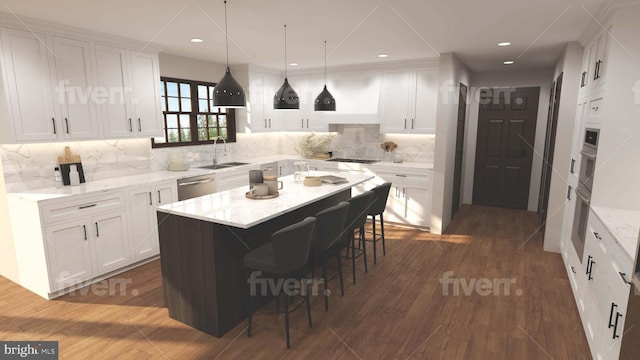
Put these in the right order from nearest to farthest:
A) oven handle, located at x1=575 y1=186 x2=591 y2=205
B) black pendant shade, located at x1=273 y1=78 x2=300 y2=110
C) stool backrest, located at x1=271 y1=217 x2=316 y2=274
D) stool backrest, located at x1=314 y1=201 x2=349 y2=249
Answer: stool backrest, located at x1=271 y1=217 x2=316 y2=274, stool backrest, located at x1=314 y1=201 x2=349 y2=249, oven handle, located at x1=575 y1=186 x2=591 y2=205, black pendant shade, located at x1=273 y1=78 x2=300 y2=110

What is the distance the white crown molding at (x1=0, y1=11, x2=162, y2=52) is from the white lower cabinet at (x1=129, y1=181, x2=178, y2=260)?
1.61m

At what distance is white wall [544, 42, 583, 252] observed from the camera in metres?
4.16

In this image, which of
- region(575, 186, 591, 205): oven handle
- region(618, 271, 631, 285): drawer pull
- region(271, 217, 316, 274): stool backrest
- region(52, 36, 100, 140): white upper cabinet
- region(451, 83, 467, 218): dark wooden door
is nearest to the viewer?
region(618, 271, 631, 285): drawer pull

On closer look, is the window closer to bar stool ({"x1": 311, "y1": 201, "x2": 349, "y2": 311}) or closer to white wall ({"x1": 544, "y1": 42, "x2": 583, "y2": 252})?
bar stool ({"x1": 311, "y1": 201, "x2": 349, "y2": 311})

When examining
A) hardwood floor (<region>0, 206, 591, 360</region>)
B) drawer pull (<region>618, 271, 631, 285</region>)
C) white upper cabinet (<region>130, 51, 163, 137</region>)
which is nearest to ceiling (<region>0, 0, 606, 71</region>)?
white upper cabinet (<region>130, 51, 163, 137</region>)

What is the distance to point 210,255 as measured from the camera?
267 cm

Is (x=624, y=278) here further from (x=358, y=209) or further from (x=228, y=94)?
(x=228, y=94)

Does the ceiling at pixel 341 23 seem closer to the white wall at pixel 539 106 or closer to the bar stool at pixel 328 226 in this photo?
the white wall at pixel 539 106

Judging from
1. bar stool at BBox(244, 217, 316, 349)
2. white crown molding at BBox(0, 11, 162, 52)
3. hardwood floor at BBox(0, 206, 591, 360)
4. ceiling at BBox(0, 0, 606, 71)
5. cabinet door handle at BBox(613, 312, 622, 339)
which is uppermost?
ceiling at BBox(0, 0, 606, 71)

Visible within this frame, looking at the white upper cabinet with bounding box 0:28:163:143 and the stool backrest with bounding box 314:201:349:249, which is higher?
the white upper cabinet with bounding box 0:28:163:143

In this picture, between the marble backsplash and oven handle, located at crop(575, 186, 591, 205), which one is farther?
the marble backsplash

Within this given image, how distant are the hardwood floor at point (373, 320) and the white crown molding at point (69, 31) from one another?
2489mm

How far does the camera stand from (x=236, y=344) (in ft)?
8.81

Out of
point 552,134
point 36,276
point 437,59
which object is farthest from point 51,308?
point 552,134
